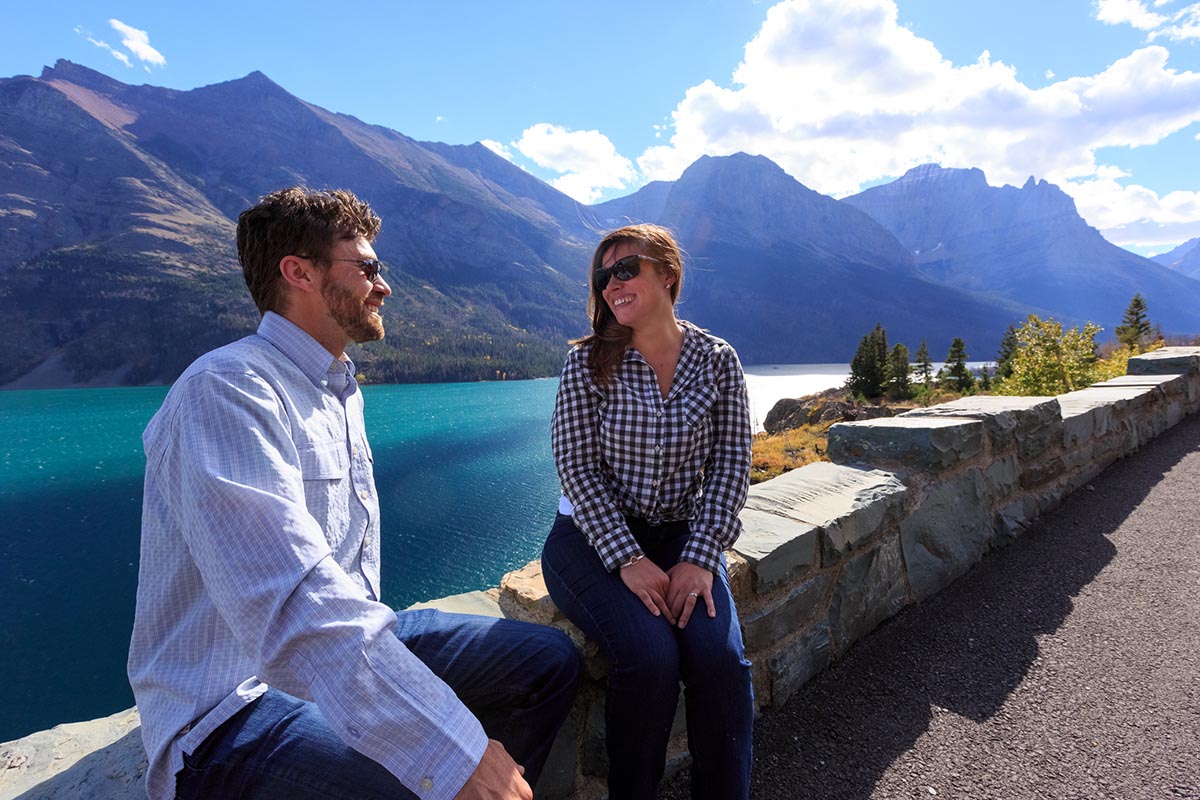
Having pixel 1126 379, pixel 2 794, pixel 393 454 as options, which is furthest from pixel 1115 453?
pixel 393 454

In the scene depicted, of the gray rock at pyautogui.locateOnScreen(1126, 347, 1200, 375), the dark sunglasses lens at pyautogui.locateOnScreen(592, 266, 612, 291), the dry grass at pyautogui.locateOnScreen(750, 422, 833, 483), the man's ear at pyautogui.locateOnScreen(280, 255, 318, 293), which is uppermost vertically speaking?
the dark sunglasses lens at pyautogui.locateOnScreen(592, 266, 612, 291)

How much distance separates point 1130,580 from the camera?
2.88 m

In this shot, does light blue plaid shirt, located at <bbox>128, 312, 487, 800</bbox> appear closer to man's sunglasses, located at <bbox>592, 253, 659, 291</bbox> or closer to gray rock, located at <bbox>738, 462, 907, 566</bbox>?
man's sunglasses, located at <bbox>592, 253, 659, 291</bbox>

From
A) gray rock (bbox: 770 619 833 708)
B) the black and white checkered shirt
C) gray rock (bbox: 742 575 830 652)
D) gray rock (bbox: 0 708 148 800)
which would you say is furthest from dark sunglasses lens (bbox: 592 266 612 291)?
gray rock (bbox: 0 708 148 800)

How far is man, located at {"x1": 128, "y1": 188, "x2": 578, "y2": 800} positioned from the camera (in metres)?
0.95

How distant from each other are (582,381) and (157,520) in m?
1.25

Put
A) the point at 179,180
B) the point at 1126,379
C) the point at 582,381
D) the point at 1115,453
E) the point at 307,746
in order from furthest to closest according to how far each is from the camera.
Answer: the point at 179,180, the point at 1126,379, the point at 1115,453, the point at 582,381, the point at 307,746

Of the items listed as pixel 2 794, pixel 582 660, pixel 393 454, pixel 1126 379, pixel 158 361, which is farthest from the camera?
pixel 158 361

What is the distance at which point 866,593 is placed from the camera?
2572 millimetres

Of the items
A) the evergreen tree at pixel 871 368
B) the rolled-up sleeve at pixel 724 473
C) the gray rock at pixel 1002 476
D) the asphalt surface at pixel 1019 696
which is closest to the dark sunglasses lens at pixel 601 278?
the rolled-up sleeve at pixel 724 473

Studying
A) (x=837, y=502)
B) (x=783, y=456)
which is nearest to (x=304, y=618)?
(x=837, y=502)

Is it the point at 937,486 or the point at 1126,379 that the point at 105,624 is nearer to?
the point at 937,486

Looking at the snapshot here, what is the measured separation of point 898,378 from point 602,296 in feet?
124

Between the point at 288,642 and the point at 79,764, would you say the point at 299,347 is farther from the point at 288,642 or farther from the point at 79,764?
the point at 79,764
